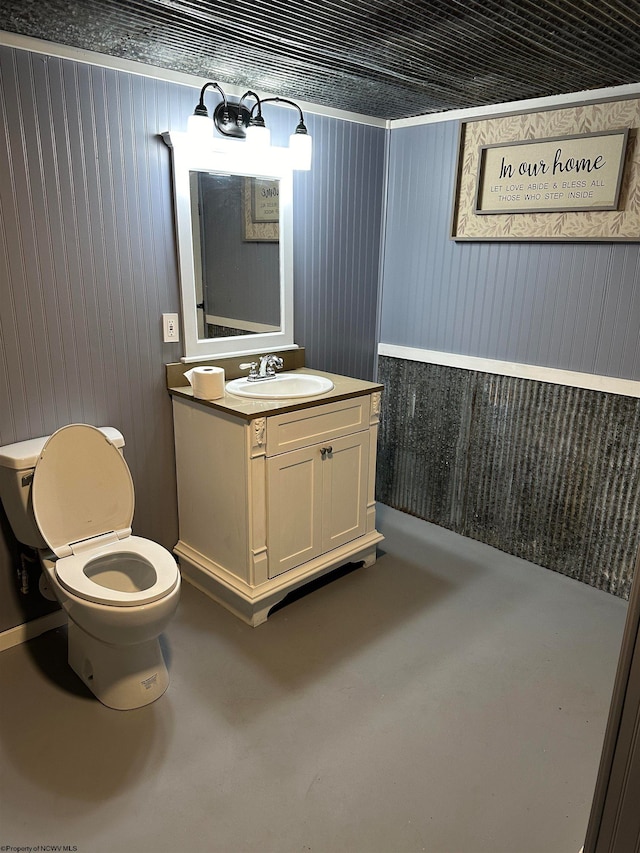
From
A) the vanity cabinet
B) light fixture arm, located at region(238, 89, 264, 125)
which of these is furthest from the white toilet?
light fixture arm, located at region(238, 89, 264, 125)

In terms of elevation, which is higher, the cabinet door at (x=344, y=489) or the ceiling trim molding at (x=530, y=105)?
the ceiling trim molding at (x=530, y=105)

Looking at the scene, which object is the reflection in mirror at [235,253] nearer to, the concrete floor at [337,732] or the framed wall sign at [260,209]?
the framed wall sign at [260,209]

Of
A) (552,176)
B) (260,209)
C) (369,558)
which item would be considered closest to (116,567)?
(369,558)

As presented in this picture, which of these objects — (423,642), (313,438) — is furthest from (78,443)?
(423,642)

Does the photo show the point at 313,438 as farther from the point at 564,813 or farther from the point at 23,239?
the point at 564,813

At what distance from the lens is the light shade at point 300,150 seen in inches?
100

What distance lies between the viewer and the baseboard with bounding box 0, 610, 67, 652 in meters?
2.25

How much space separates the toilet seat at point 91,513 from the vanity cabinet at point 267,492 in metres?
0.38

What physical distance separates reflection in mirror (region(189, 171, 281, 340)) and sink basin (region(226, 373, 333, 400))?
0.25 metres

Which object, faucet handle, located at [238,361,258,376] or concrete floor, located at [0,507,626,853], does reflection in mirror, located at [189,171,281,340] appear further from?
concrete floor, located at [0,507,626,853]

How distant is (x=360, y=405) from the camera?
8.61ft

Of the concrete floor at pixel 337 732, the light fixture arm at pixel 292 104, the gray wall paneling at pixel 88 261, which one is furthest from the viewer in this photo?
the light fixture arm at pixel 292 104

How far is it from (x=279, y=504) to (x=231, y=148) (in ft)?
4.84

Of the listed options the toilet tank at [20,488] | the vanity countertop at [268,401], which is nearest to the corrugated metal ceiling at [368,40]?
the vanity countertop at [268,401]
